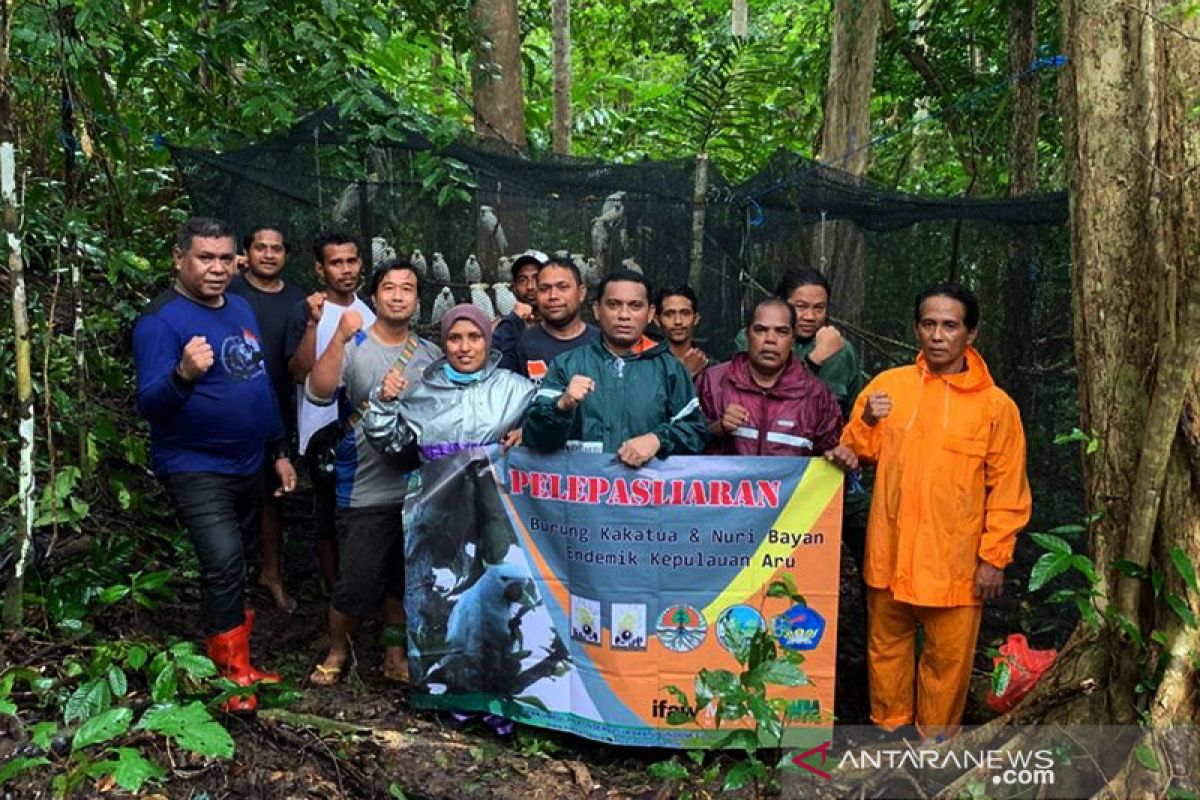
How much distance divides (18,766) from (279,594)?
7.43 feet

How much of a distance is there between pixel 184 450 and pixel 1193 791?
3.87m

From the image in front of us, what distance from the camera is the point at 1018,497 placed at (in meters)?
3.91

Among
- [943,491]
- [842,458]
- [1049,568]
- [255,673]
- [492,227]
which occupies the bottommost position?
[255,673]

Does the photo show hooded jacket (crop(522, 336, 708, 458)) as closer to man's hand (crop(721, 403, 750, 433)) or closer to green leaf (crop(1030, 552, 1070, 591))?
man's hand (crop(721, 403, 750, 433))

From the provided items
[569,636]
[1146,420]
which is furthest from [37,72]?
[1146,420]

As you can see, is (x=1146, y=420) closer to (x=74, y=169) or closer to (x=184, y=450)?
(x=184, y=450)

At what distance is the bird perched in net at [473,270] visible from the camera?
19.2 ft

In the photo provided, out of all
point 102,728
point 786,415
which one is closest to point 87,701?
point 102,728

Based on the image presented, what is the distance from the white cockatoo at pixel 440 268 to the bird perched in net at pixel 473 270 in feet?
0.37

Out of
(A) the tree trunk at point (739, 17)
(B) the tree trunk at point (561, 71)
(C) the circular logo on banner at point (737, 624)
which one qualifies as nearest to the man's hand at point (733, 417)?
(C) the circular logo on banner at point (737, 624)

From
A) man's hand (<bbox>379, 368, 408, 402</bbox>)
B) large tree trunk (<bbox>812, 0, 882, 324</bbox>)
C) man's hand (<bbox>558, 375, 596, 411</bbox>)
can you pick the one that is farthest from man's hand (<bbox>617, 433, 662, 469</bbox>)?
large tree trunk (<bbox>812, 0, 882, 324</bbox>)

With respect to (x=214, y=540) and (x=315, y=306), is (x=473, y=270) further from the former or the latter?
(x=214, y=540)

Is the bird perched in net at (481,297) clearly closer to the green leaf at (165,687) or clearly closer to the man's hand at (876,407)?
the man's hand at (876,407)

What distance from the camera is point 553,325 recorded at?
15.5ft
